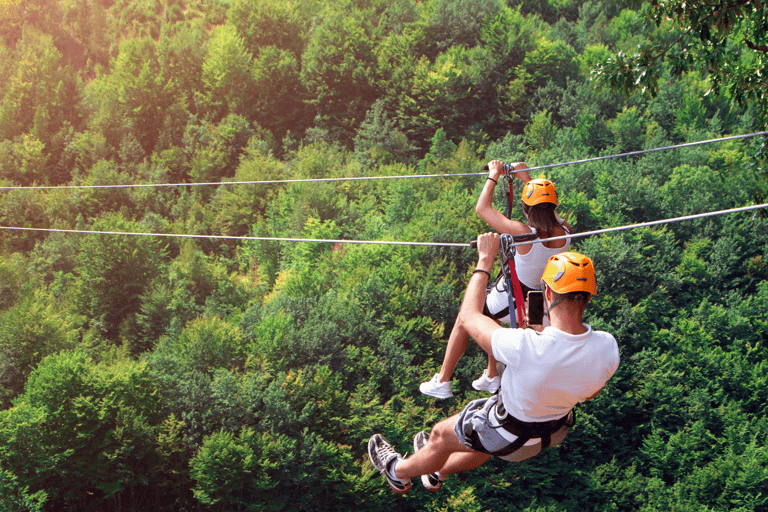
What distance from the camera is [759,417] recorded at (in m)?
24.1

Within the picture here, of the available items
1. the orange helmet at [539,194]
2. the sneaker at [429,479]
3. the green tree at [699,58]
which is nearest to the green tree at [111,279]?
the green tree at [699,58]

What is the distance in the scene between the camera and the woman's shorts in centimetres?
402

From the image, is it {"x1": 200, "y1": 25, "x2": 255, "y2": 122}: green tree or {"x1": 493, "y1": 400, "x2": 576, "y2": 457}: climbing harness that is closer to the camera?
{"x1": 493, "y1": 400, "x2": 576, "y2": 457}: climbing harness

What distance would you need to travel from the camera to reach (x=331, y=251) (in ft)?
103

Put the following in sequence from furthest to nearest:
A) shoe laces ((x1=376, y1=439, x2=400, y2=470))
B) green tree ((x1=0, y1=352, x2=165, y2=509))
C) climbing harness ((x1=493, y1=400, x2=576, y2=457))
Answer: green tree ((x1=0, y1=352, x2=165, y2=509)), shoe laces ((x1=376, y1=439, x2=400, y2=470)), climbing harness ((x1=493, y1=400, x2=576, y2=457))

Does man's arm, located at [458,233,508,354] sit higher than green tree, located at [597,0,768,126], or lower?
lower

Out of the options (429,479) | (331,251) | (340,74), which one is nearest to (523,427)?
(429,479)

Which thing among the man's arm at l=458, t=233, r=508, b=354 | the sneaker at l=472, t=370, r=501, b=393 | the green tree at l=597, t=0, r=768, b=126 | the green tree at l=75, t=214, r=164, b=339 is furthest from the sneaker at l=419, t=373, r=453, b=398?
the green tree at l=75, t=214, r=164, b=339

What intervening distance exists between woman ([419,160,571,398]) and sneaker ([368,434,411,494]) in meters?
0.88

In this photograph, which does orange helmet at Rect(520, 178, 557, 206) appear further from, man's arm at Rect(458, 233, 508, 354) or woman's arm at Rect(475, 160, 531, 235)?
man's arm at Rect(458, 233, 508, 354)

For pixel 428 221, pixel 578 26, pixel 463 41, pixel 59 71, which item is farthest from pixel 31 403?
pixel 578 26

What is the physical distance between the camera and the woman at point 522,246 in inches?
187

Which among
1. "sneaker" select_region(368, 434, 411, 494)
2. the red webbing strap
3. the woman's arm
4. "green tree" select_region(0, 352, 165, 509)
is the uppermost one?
the woman's arm

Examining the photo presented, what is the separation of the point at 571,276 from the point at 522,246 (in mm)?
1652
